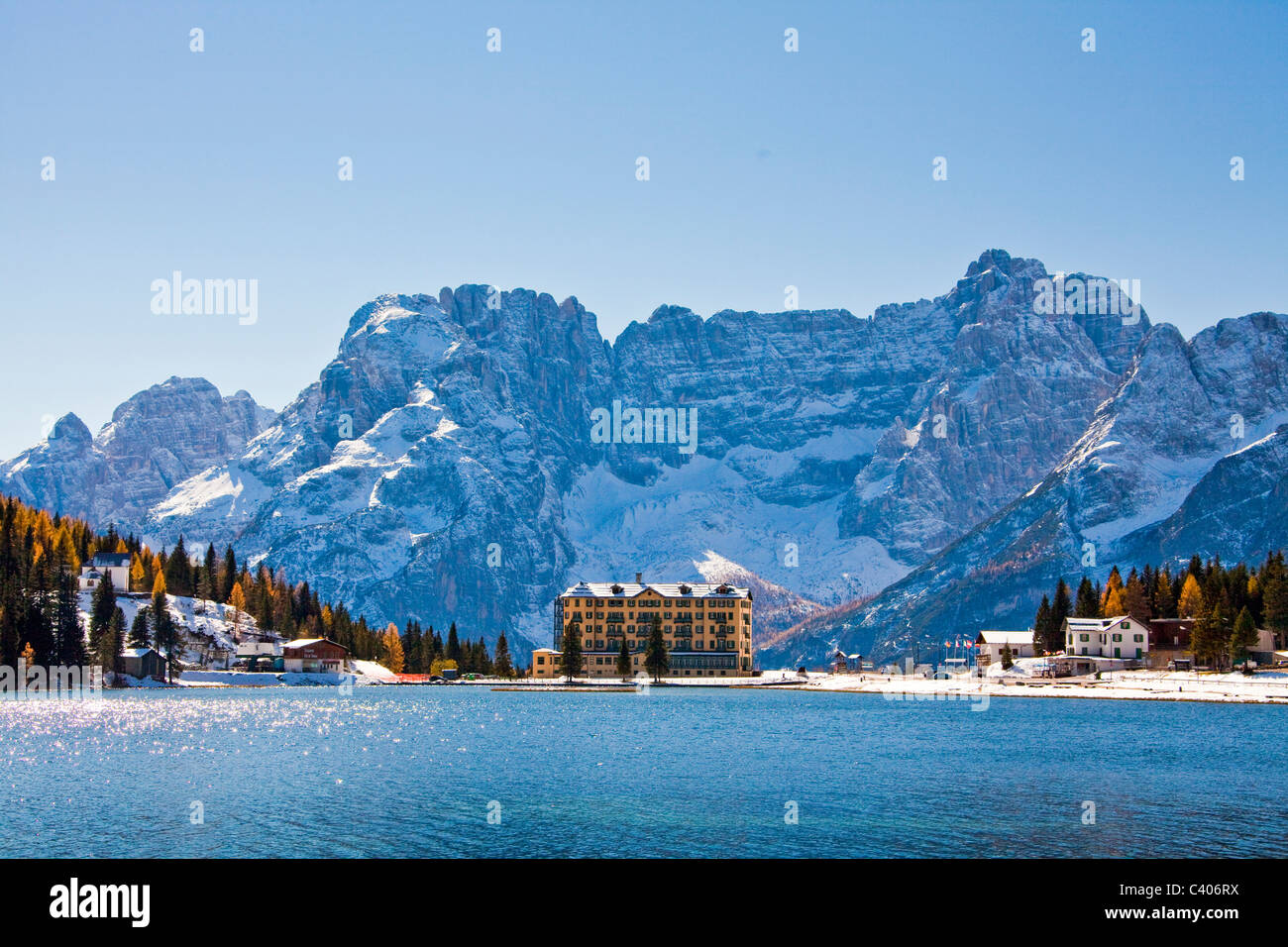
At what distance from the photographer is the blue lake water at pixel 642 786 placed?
5866 cm

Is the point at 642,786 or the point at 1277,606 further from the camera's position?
the point at 1277,606

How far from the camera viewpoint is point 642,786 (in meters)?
78.1

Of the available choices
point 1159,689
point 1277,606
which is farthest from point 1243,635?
point 1159,689

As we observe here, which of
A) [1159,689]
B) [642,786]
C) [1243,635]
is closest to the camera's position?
[642,786]

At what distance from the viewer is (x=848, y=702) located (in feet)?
598

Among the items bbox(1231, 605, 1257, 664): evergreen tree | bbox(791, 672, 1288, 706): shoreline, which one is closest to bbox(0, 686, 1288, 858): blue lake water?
bbox(791, 672, 1288, 706): shoreline

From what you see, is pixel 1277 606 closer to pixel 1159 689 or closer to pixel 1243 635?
pixel 1243 635

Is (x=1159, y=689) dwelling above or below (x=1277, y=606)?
below

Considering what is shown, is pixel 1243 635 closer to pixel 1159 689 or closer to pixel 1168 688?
pixel 1168 688

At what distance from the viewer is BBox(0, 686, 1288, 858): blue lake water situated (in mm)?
58656

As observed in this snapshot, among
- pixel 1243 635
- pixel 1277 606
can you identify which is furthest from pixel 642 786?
pixel 1277 606

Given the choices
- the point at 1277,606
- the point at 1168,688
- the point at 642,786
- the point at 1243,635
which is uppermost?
the point at 1277,606

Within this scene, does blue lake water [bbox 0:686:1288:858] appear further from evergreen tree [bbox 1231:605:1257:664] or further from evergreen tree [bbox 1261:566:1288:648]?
evergreen tree [bbox 1261:566:1288:648]

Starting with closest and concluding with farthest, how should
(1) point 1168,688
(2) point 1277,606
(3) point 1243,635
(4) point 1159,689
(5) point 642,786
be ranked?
(5) point 642,786 → (1) point 1168,688 → (4) point 1159,689 → (3) point 1243,635 → (2) point 1277,606
